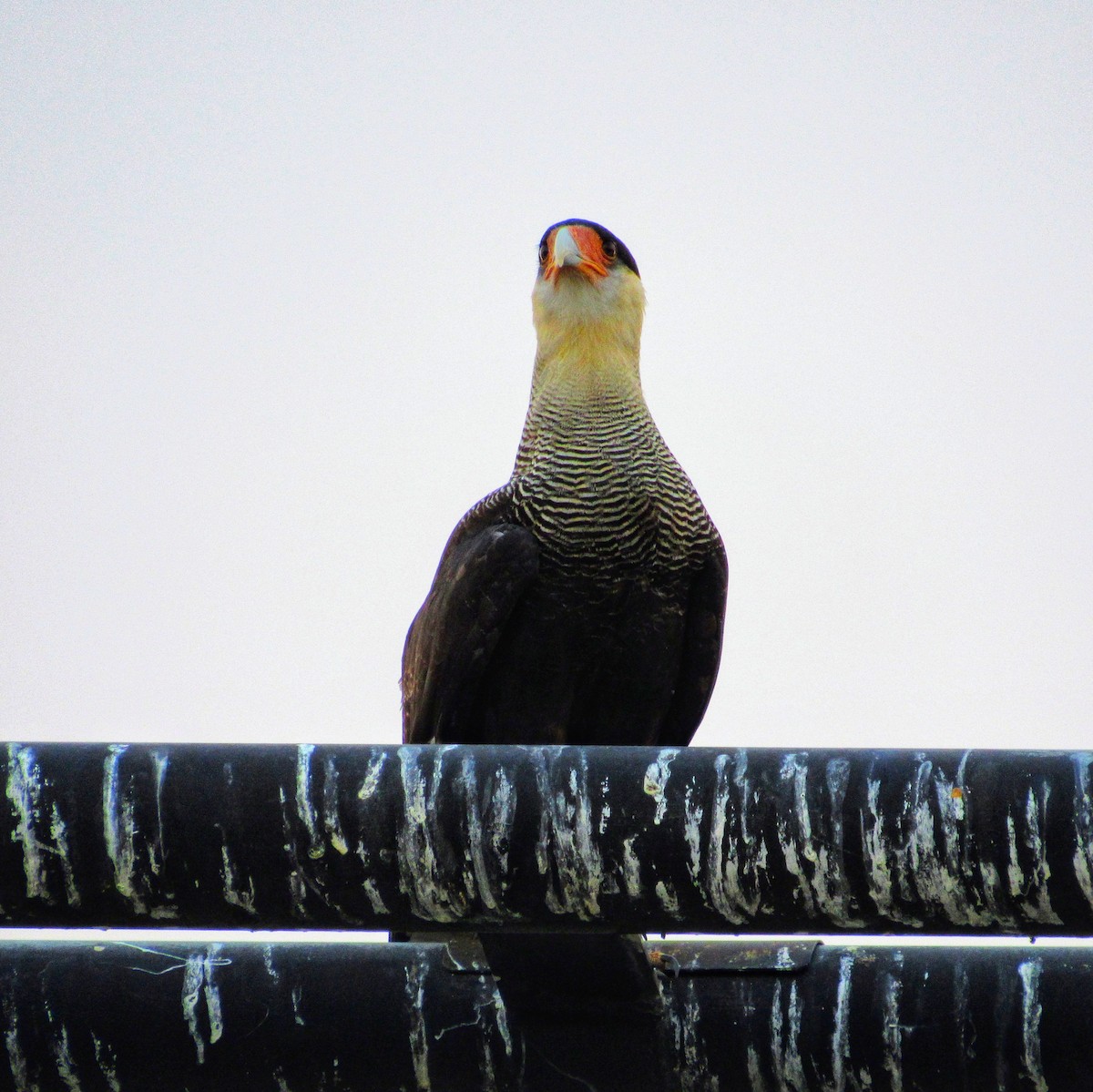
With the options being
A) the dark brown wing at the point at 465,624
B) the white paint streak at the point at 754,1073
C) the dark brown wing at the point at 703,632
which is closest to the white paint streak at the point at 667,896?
the white paint streak at the point at 754,1073

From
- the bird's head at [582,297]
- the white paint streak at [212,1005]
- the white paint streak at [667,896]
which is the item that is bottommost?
the white paint streak at [212,1005]

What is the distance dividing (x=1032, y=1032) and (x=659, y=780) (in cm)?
76

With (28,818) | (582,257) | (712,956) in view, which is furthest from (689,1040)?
(582,257)

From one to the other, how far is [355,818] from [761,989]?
876mm

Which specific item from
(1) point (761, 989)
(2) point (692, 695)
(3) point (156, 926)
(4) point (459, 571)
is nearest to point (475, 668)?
(4) point (459, 571)

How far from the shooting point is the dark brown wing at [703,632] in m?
5.05

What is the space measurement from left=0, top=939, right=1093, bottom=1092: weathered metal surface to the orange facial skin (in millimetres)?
3225

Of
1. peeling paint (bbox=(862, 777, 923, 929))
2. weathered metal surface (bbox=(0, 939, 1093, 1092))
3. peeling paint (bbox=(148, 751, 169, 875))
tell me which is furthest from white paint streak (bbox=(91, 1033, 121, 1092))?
peeling paint (bbox=(862, 777, 923, 929))

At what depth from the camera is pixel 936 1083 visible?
2441 mm

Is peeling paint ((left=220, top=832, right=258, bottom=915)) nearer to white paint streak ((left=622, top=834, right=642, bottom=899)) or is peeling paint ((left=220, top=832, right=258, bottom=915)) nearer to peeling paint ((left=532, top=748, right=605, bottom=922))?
peeling paint ((left=532, top=748, right=605, bottom=922))

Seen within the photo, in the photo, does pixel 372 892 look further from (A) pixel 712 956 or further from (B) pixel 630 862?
(A) pixel 712 956

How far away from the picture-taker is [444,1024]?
2.60 metres

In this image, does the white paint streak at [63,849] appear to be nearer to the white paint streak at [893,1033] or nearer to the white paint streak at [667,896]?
the white paint streak at [667,896]

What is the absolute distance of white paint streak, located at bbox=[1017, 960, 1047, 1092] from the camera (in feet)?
7.77
